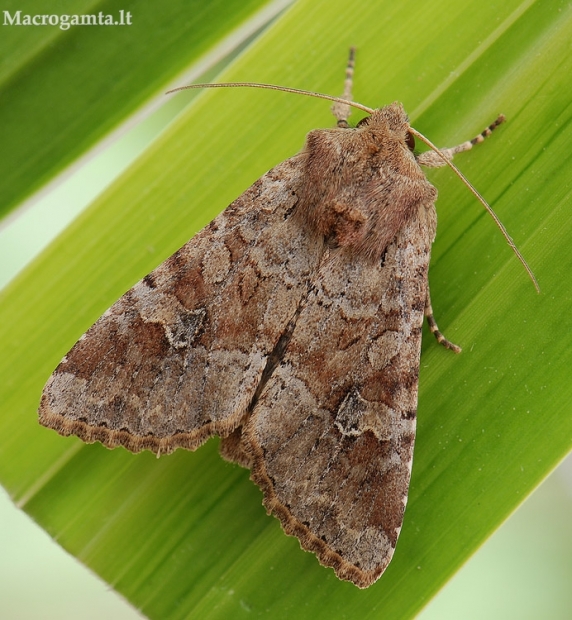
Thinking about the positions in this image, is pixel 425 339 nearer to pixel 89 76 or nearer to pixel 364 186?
pixel 364 186

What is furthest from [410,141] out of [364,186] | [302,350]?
[302,350]

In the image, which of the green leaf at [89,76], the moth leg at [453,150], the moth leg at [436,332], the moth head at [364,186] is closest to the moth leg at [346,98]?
the moth head at [364,186]

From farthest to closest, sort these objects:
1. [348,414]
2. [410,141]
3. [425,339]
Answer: [425,339] → [410,141] → [348,414]

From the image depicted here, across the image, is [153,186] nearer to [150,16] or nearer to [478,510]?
[150,16]

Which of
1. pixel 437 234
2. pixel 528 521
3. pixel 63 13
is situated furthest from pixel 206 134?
pixel 528 521

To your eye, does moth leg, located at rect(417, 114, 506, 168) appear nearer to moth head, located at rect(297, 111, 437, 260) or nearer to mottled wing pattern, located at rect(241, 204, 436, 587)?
moth head, located at rect(297, 111, 437, 260)

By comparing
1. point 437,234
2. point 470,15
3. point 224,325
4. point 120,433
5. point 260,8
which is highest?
point 470,15
